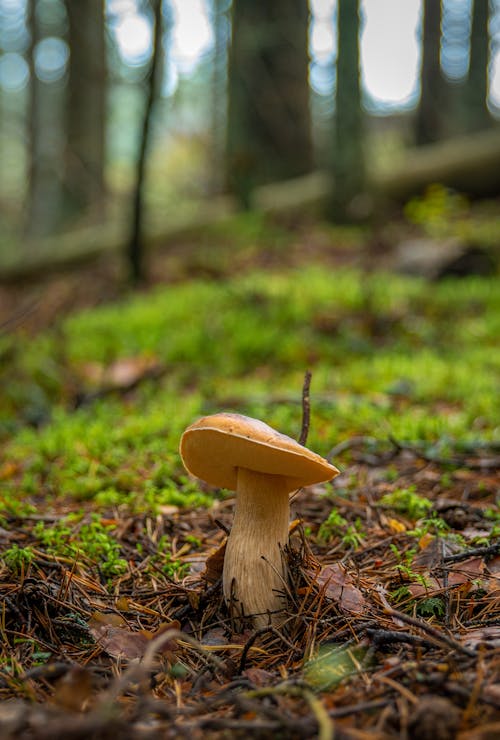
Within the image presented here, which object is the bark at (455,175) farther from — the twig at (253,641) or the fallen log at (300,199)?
the twig at (253,641)

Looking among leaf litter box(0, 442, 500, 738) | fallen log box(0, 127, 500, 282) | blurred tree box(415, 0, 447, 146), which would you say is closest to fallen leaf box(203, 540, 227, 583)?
leaf litter box(0, 442, 500, 738)

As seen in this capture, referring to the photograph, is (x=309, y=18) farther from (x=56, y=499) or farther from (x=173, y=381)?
(x=56, y=499)

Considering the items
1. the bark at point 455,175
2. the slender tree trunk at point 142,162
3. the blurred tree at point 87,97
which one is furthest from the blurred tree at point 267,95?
the blurred tree at point 87,97

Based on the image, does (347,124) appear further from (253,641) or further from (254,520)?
(253,641)

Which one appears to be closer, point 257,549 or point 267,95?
point 257,549

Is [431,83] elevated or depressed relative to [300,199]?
elevated

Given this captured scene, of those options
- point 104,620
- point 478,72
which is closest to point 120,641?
point 104,620

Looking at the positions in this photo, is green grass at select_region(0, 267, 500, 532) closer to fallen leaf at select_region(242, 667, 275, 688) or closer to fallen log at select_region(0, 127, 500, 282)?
fallen leaf at select_region(242, 667, 275, 688)
